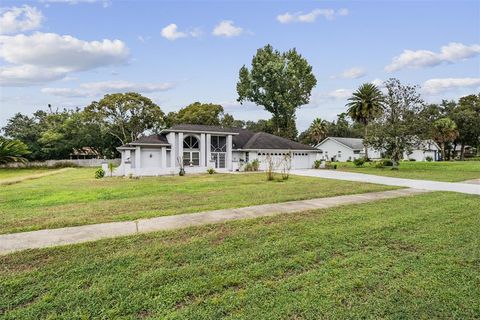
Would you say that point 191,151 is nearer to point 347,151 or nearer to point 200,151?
point 200,151

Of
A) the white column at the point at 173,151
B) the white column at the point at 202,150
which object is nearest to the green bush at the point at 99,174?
the white column at the point at 173,151

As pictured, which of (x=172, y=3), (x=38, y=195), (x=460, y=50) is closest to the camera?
(x=38, y=195)

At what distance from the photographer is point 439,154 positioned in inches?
1986

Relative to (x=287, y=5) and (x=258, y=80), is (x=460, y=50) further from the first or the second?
(x=258, y=80)

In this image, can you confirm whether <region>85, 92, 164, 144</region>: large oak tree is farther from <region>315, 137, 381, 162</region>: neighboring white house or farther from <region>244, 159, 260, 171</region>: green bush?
<region>315, 137, 381, 162</region>: neighboring white house

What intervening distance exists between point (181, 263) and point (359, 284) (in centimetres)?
236

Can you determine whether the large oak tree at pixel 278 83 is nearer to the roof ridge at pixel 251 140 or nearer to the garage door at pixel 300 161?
the roof ridge at pixel 251 140

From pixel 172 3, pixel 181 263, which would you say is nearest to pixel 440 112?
pixel 172 3

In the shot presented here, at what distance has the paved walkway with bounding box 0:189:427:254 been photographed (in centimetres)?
500

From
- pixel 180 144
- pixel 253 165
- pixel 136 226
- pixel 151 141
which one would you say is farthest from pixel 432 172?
pixel 136 226

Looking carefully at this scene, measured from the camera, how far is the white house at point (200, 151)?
23500mm

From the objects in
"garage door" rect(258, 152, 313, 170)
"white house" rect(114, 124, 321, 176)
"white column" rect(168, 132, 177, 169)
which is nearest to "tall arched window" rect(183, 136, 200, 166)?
"white house" rect(114, 124, 321, 176)

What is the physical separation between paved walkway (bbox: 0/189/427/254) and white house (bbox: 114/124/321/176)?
15383 millimetres

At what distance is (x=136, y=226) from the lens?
19.6 feet
